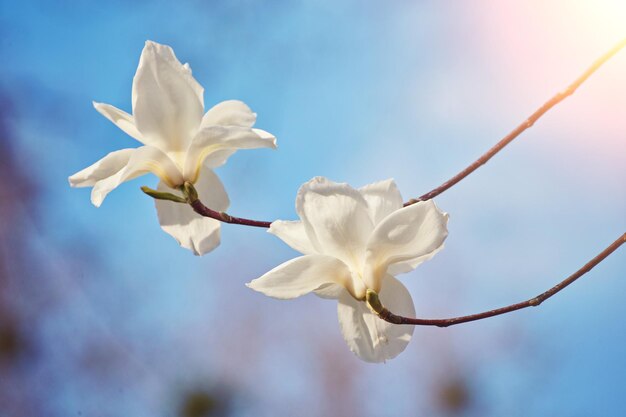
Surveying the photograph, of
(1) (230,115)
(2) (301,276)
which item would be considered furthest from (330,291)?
(1) (230,115)

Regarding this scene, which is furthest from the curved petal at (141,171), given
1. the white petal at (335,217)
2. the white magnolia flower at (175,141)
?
the white petal at (335,217)

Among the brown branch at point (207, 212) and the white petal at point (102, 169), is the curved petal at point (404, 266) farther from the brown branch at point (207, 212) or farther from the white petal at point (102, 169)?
the white petal at point (102, 169)

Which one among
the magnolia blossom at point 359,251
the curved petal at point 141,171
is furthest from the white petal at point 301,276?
the curved petal at point 141,171

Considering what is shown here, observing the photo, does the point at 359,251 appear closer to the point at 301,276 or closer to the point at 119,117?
the point at 301,276

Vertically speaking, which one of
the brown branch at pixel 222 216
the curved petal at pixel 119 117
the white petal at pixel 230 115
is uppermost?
the curved petal at pixel 119 117

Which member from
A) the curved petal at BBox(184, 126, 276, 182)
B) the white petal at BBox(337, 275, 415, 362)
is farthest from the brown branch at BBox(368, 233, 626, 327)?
the curved petal at BBox(184, 126, 276, 182)

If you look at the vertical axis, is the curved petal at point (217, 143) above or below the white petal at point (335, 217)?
above

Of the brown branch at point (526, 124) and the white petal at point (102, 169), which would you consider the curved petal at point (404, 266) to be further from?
the white petal at point (102, 169)
